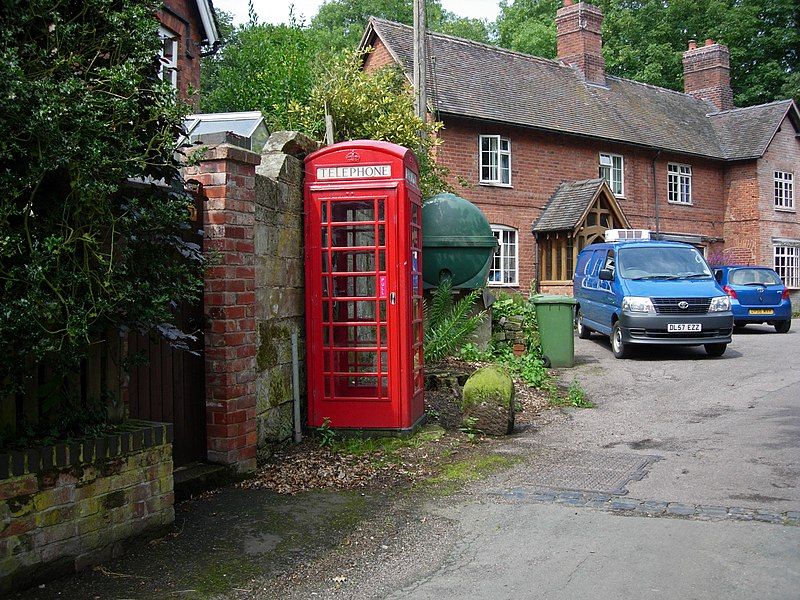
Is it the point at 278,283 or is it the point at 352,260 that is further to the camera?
the point at 352,260

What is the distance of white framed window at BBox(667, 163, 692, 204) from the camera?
30.4 metres

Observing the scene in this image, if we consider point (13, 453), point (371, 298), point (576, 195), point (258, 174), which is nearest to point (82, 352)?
point (13, 453)

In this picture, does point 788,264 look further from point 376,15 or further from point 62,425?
point 62,425

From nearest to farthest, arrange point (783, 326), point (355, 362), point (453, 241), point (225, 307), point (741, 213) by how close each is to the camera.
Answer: point (225, 307), point (355, 362), point (453, 241), point (783, 326), point (741, 213)

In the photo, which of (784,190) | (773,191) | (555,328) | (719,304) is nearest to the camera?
(555,328)

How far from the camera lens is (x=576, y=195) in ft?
82.9

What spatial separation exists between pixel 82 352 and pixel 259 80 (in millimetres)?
17990

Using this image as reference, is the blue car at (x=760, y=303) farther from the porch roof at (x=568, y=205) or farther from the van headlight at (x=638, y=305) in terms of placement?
the van headlight at (x=638, y=305)

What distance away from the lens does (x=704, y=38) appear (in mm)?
42344

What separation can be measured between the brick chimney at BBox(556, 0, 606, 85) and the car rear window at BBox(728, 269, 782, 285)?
496 inches

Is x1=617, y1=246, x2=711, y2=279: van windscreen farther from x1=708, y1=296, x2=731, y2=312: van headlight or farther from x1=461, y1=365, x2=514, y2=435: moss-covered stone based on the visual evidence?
x1=461, y1=365, x2=514, y2=435: moss-covered stone

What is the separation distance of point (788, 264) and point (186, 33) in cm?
2686

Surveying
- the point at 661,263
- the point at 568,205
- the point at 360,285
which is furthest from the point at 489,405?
the point at 568,205

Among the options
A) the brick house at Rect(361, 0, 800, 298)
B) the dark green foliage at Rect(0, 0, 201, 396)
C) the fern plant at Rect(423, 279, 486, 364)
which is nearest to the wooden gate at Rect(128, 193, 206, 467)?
the dark green foliage at Rect(0, 0, 201, 396)
